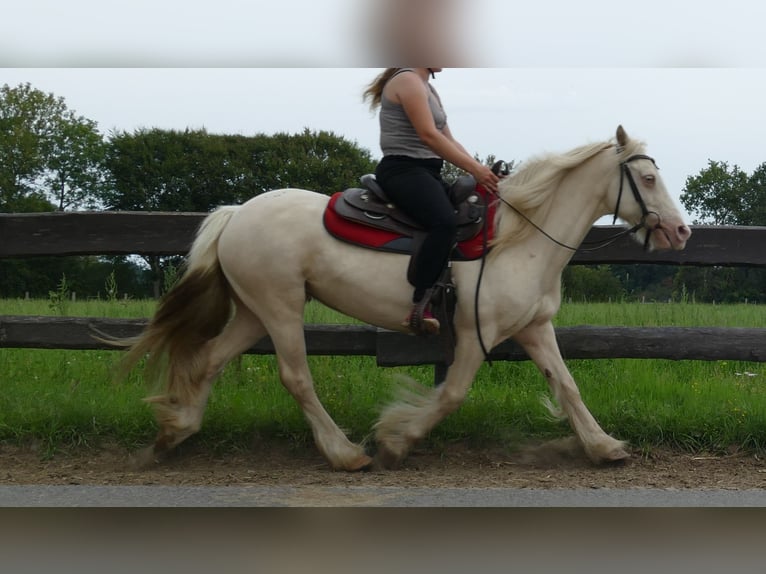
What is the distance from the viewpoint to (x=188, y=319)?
531cm

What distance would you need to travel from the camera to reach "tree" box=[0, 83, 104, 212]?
15430 mm

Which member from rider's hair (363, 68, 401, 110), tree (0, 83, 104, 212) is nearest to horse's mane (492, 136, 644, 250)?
rider's hair (363, 68, 401, 110)

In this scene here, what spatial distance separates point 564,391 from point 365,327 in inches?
59.2

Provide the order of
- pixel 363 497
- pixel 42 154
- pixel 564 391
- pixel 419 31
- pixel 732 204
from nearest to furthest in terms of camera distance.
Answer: pixel 419 31
pixel 363 497
pixel 564 391
pixel 732 204
pixel 42 154

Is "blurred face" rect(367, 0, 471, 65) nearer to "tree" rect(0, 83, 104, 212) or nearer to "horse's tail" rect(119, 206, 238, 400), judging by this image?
"horse's tail" rect(119, 206, 238, 400)

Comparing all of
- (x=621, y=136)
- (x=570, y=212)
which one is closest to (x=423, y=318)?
(x=570, y=212)

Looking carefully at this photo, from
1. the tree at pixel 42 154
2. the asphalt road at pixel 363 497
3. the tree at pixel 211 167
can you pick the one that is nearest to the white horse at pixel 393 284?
the asphalt road at pixel 363 497

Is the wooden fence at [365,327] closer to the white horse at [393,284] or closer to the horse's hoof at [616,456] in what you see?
the white horse at [393,284]

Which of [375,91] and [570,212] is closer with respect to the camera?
[375,91]

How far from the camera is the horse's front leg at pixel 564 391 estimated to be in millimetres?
5098

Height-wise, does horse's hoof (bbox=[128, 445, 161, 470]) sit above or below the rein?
below

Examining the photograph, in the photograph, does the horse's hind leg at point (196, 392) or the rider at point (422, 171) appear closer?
the rider at point (422, 171)

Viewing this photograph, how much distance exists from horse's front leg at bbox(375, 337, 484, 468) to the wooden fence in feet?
2.07

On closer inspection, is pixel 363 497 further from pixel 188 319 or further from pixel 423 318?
pixel 188 319
